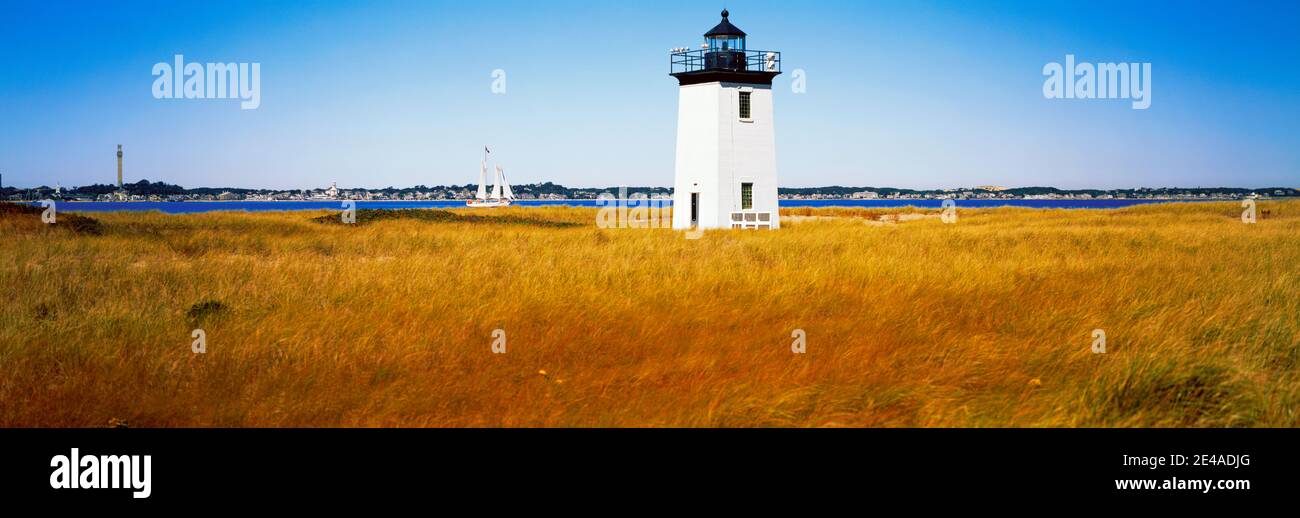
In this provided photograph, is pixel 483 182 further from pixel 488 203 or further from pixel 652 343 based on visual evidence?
pixel 652 343

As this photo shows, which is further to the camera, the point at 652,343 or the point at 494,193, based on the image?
the point at 494,193

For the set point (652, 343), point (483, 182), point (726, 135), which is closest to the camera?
point (652, 343)

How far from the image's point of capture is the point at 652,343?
8.19 meters

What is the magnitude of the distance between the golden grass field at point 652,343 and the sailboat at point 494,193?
316ft

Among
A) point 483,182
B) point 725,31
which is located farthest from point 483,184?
point 725,31

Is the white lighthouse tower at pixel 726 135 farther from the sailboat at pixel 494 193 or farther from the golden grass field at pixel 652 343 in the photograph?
the sailboat at pixel 494 193

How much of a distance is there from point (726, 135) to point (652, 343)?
75.8 ft

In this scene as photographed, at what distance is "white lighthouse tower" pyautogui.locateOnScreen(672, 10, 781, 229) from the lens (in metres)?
30.4

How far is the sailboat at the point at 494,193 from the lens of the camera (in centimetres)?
11069

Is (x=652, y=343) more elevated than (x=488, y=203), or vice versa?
(x=488, y=203)

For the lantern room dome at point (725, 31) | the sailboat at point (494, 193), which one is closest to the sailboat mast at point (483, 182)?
the sailboat at point (494, 193)
